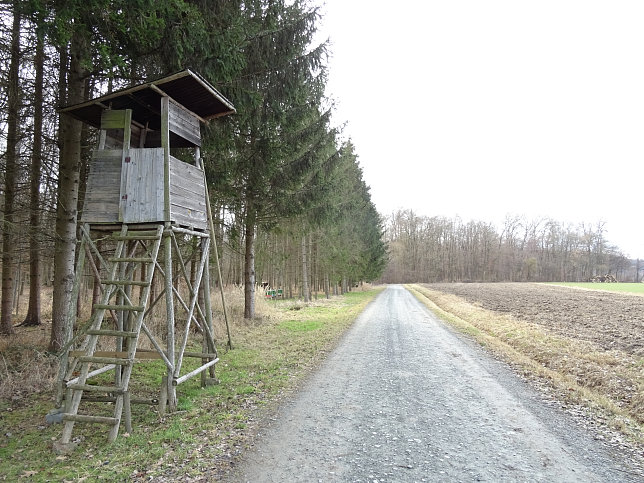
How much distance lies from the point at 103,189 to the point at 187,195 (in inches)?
47.3

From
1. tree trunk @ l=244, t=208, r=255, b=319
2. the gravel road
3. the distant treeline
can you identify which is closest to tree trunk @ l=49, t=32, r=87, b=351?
the gravel road

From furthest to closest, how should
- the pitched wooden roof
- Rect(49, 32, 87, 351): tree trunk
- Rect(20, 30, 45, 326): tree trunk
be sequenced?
Rect(20, 30, 45, 326): tree trunk
Rect(49, 32, 87, 351): tree trunk
the pitched wooden roof

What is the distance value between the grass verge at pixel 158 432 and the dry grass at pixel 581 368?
15.6ft

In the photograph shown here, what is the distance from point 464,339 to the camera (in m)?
11.7

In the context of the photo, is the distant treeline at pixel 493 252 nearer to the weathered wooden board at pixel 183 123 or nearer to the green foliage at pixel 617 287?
the green foliage at pixel 617 287

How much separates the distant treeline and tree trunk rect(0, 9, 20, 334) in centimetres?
7234

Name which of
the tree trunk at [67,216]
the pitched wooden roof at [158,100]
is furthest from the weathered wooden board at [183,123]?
the tree trunk at [67,216]

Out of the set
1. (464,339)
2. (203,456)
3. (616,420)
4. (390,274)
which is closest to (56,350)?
(203,456)

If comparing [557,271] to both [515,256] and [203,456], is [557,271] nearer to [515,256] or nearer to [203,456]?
[515,256]

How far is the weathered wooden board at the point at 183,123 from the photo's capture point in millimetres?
5992

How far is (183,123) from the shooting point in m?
6.32

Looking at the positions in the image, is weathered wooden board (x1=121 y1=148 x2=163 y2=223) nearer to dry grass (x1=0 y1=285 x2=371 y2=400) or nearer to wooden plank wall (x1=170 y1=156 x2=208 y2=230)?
wooden plank wall (x1=170 y1=156 x2=208 y2=230)

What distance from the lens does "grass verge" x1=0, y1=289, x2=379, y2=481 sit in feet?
12.1

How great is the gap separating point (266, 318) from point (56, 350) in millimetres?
8130
